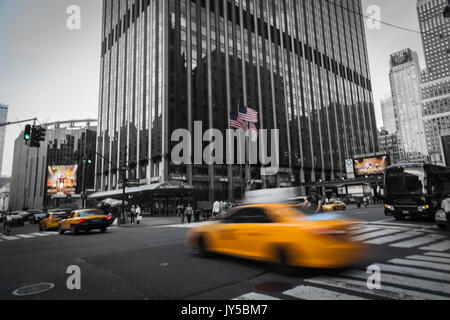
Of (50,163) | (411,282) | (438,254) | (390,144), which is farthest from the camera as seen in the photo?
(390,144)

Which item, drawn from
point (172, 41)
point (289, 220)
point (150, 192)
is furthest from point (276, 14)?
point (289, 220)

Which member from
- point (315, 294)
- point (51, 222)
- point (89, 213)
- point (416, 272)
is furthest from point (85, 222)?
point (416, 272)

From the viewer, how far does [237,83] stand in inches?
2169

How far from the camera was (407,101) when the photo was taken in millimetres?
180875

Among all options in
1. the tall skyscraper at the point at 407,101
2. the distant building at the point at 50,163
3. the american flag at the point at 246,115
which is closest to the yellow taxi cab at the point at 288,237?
the american flag at the point at 246,115

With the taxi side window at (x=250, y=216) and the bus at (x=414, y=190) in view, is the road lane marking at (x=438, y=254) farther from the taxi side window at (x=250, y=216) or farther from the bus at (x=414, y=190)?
the bus at (x=414, y=190)

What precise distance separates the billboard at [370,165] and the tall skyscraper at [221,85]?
12428 mm

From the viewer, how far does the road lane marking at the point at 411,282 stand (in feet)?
13.6

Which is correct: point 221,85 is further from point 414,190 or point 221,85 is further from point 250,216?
point 250,216

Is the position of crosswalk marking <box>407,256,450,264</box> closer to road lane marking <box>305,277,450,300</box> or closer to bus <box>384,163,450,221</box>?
road lane marking <box>305,277,450,300</box>

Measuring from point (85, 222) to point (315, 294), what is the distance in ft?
46.4

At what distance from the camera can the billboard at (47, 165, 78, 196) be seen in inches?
2313

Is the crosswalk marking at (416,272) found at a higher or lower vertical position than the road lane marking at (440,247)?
higher
